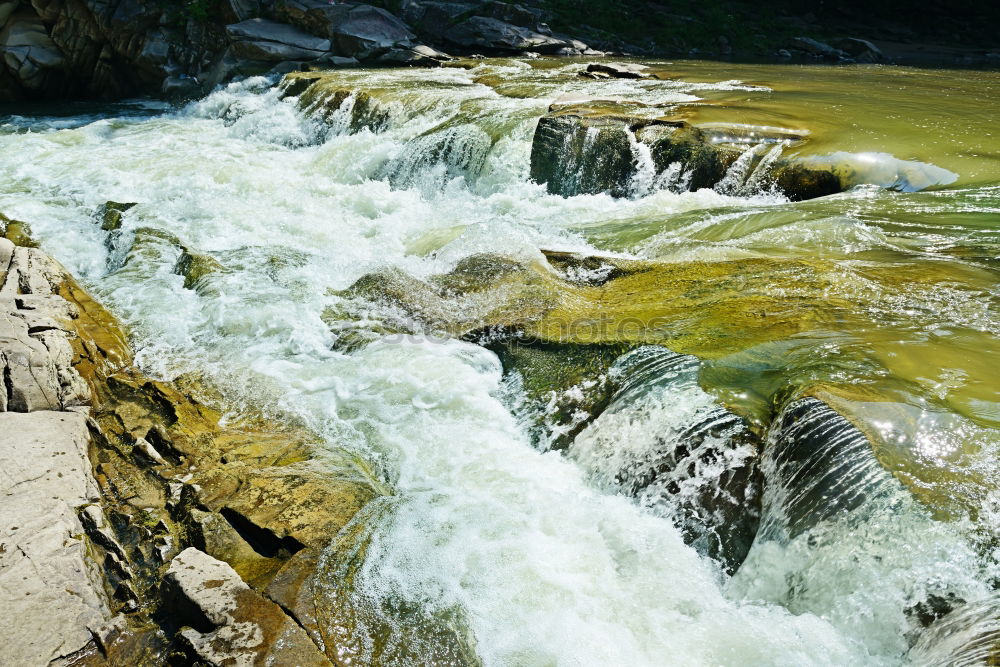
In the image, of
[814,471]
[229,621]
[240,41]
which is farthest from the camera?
[240,41]

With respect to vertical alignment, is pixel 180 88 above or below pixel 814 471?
below

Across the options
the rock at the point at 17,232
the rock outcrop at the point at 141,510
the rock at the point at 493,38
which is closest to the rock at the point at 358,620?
the rock outcrop at the point at 141,510

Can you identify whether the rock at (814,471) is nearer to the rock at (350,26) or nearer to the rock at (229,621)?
the rock at (229,621)

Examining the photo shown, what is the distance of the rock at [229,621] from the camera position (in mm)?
2785

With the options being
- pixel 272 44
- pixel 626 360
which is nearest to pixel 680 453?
pixel 626 360

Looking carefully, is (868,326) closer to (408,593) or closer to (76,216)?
(408,593)

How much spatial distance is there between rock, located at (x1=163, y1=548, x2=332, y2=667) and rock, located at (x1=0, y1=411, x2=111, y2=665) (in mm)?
360

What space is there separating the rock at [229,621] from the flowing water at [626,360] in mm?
473

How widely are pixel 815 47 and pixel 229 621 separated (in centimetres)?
2188

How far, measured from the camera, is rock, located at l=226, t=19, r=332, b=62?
15742 mm

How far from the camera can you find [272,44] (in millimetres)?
15820

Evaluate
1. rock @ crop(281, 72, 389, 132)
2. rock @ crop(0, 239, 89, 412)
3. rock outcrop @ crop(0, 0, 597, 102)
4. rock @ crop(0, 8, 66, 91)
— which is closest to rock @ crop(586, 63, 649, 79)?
rock outcrop @ crop(0, 0, 597, 102)

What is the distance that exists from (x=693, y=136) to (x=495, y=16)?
39.5 ft

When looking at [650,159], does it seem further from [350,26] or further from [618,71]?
[350,26]
